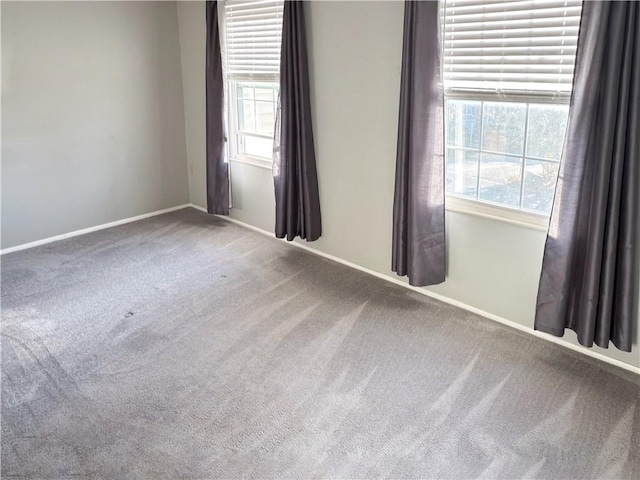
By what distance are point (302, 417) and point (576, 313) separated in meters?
1.52

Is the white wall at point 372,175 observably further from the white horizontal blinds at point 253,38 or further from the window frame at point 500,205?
the white horizontal blinds at point 253,38

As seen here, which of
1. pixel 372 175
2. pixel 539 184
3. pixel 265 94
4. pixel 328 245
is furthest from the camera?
pixel 265 94

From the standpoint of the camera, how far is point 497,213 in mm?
3262

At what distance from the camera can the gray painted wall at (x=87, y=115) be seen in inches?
172

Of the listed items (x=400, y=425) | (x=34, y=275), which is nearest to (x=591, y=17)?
(x=400, y=425)

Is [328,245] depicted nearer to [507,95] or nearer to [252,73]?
[252,73]

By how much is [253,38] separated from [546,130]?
2.53 meters

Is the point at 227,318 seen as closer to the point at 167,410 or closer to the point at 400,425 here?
the point at 167,410

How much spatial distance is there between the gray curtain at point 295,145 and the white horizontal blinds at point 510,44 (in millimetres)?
1156

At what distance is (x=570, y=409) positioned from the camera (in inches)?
102

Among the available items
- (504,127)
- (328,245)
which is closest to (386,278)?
(328,245)

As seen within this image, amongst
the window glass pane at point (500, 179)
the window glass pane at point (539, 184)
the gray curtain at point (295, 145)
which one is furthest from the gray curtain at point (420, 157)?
the gray curtain at point (295, 145)

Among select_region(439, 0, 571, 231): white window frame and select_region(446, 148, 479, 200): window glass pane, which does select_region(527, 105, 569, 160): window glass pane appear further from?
select_region(446, 148, 479, 200): window glass pane

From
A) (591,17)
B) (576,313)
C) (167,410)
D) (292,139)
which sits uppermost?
(591,17)
